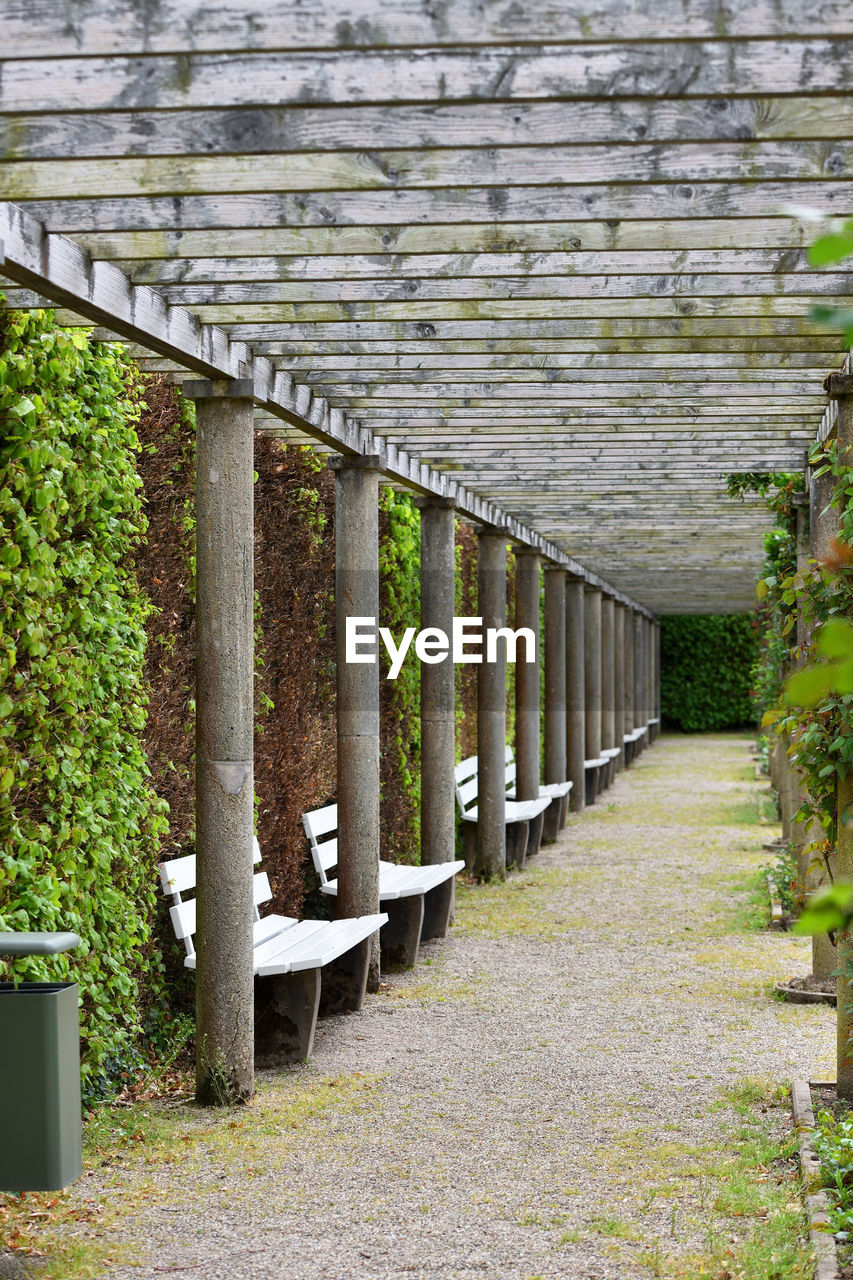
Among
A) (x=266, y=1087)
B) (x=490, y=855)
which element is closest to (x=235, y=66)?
(x=266, y=1087)

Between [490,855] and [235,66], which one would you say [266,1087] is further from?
[490,855]

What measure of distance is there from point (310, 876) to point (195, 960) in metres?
2.99

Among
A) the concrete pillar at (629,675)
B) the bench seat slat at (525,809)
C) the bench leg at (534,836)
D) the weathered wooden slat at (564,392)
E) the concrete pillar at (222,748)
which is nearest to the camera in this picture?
the concrete pillar at (222,748)

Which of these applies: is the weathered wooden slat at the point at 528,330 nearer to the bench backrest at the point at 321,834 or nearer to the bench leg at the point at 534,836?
the bench backrest at the point at 321,834

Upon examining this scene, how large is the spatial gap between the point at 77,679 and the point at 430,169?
2325 mm

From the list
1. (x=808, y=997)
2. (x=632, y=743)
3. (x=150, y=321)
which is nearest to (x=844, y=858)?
(x=808, y=997)

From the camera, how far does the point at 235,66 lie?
331 centimetres

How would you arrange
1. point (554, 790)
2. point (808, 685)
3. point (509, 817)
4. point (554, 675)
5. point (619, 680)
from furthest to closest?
point (619, 680) < point (554, 675) < point (554, 790) < point (509, 817) < point (808, 685)

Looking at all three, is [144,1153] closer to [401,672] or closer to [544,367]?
[544,367]

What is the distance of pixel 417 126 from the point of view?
11.5ft

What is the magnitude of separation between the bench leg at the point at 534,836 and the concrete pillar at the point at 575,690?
3.63m

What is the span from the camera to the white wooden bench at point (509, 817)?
39.8ft

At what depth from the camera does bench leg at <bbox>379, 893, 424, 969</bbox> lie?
8.34 metres

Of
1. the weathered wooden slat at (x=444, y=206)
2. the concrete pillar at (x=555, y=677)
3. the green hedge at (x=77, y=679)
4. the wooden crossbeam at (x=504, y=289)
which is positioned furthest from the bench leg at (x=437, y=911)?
the concrete pillar at (x=555, y=677)
